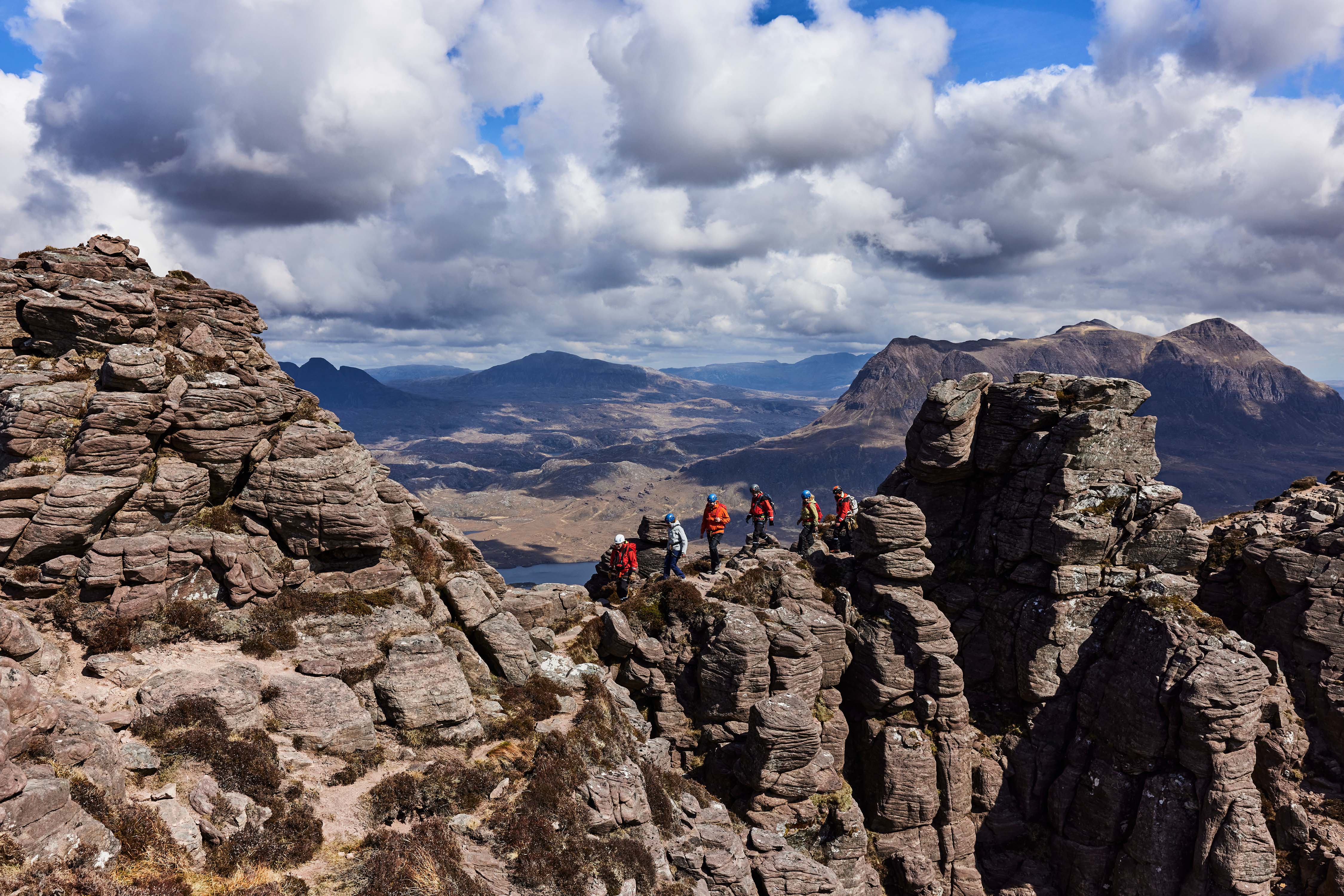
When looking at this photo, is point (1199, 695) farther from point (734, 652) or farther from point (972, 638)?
point (734, 652)

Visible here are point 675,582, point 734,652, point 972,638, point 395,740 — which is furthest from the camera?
point 972,638

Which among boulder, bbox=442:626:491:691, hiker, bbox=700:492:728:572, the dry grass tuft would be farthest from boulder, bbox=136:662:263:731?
hiker, bbox=700:492:728:572

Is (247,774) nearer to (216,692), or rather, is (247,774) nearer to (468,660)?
(216,692)

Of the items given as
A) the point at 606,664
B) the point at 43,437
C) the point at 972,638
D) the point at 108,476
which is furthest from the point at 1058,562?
the point at 43,437

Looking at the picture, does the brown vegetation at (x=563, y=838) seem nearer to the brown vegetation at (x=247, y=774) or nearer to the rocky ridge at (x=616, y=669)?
the rocky ridge at (x=616, y=669)

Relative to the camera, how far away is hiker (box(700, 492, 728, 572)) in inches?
1916

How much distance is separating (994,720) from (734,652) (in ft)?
72.5

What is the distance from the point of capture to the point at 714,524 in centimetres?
4869

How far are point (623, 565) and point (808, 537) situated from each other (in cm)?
1713

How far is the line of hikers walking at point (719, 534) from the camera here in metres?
49.2

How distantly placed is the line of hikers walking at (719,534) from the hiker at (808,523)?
0.05 metres

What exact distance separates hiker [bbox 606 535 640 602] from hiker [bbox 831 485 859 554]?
17.6 metres

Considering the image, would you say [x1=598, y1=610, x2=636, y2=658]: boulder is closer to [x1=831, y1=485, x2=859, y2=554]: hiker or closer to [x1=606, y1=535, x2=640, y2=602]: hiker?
[x1=606, y1=535, x2=640, y2=602]: hiker

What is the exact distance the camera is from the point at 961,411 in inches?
2087
